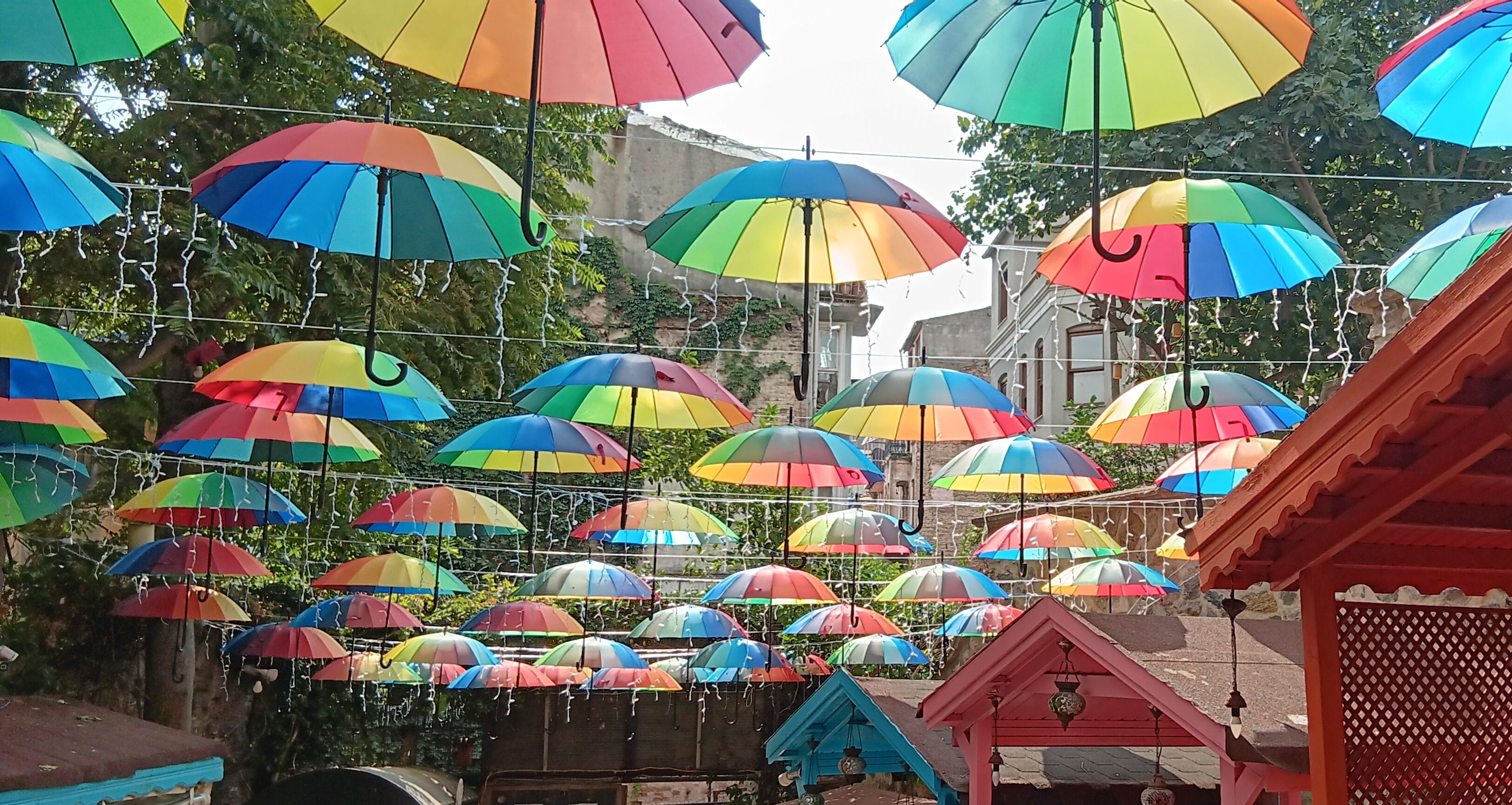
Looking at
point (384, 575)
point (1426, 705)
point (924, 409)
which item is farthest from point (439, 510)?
point (1426, 705)

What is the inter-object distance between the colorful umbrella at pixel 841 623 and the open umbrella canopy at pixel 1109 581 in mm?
2464

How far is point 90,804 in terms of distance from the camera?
1073 centimetres

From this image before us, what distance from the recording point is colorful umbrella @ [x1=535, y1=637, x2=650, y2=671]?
599 inches

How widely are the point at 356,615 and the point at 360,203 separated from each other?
9.17 meters

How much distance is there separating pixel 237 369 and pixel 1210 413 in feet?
20.6

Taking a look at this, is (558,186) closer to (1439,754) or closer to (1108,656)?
(1108,656)

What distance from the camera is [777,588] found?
13023 millimetres

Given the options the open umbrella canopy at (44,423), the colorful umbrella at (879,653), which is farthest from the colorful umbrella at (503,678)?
the open umbrella canopy at (44,423)

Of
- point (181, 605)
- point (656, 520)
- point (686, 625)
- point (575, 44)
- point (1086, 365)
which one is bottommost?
point (686, 625)

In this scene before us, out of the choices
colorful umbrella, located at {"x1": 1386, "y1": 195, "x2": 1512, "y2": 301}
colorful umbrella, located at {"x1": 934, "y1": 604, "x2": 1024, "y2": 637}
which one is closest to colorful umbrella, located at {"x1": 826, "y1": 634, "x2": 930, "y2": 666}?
colorful umbrella, located at {"x1": 934, "y1": 604, "x2": 1024, "y2": 637}

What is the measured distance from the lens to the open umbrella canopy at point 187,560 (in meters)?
12.4

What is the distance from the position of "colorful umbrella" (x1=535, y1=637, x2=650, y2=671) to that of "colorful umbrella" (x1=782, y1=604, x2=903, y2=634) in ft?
6.25

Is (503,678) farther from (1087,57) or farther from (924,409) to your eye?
(1087,57)

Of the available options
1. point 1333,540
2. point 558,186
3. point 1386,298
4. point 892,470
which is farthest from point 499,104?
point 892,470
